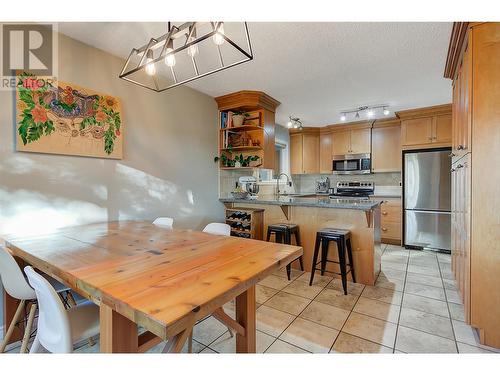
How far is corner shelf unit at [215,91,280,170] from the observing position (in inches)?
137

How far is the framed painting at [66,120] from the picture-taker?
185 centimetres

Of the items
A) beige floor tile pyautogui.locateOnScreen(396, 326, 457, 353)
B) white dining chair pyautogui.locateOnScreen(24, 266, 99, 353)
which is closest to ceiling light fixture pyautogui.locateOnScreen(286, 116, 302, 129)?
beige floor tile pyautogui.locateOnScreen(396, 326, 457, 353)

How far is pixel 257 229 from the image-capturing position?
3.38m

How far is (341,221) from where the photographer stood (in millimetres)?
2898

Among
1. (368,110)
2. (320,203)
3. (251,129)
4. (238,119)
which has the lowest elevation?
(320,203)

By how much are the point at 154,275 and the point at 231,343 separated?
1069 millimetres

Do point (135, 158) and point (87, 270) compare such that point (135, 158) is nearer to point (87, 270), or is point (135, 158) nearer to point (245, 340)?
point (87, 270)

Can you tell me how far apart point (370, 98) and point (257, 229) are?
2498mm

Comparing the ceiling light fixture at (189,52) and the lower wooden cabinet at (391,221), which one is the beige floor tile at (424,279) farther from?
the ceiling light fixture at (189,52)

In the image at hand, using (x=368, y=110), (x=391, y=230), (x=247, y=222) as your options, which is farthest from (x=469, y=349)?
(x=368, y=110)

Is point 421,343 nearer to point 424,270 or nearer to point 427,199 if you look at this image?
point 424,270

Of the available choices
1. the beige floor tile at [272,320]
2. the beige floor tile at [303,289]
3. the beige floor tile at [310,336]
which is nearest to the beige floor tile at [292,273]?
the beige floor tile at [303,289]

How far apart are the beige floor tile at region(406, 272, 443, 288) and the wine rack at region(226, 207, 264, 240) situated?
188 centimetres
